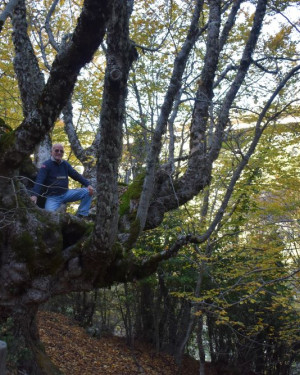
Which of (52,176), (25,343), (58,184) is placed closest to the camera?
(52,176)

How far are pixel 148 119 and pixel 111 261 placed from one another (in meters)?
7.17

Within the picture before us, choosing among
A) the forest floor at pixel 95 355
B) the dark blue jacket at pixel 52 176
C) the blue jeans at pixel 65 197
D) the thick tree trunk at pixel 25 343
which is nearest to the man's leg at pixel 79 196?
the blue jeans at pixel 65 197

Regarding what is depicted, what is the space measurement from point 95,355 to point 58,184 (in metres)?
Result: 6.48

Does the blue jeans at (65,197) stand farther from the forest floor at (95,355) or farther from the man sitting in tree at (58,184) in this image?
the forest floor at (95,355)

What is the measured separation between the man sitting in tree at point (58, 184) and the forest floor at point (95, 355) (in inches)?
168

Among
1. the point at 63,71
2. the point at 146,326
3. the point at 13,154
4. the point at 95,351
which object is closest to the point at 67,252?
the point at 13,154

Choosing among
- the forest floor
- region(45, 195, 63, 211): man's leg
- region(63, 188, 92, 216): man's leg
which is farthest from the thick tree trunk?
the forest floor

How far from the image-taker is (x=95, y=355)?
954 cm

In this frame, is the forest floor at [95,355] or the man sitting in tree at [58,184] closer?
the man sitting in tree at [58,184]

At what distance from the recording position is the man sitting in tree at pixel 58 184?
4.80 meters

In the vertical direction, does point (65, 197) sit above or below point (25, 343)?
above

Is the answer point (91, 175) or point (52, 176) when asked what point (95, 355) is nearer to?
point (91, 175)

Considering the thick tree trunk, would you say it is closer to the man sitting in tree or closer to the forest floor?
the man sitting in tree

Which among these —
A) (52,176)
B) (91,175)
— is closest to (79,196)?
(52,176)
